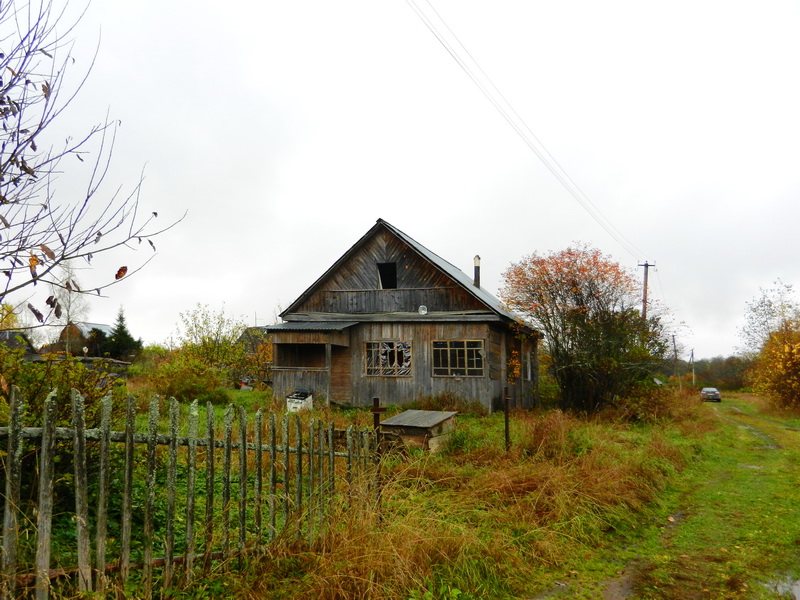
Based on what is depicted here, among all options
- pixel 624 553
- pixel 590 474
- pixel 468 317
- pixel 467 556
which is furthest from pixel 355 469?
pixel 468 317

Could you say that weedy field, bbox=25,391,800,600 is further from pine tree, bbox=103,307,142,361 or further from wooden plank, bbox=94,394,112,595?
pine tree, bbox=103,307,142,361

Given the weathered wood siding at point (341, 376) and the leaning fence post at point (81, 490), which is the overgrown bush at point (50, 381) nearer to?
the leaning fence post at point (81, 490)

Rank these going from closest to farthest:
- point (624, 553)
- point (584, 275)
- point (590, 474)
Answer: point (624, 553), point (590, 474), point (584, 275)

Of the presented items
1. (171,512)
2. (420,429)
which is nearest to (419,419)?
(420,429)

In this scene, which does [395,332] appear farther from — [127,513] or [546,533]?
[127,513]

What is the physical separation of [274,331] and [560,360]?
9476 mm

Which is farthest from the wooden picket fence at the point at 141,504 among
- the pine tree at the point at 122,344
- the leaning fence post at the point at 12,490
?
the pine tree at the point at 122,344

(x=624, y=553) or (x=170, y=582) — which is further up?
(x=170, y=582)

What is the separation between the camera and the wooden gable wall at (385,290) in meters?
18.8

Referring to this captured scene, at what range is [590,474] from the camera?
7.41 metres

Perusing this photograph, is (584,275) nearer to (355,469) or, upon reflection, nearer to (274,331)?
(274,331)

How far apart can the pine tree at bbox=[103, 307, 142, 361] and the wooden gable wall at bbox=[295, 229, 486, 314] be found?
19.7m

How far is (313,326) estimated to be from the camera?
18.8 meters

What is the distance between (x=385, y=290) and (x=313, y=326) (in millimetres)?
2782
